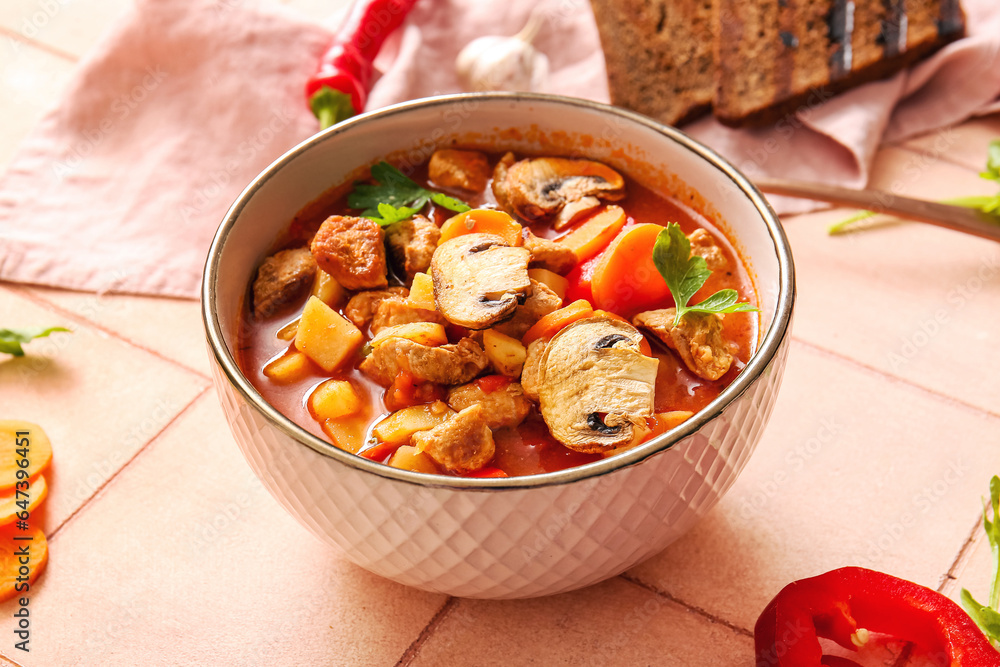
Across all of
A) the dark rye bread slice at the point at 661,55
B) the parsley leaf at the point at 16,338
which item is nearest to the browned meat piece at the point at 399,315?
the parsley leaf at the point at 16,338

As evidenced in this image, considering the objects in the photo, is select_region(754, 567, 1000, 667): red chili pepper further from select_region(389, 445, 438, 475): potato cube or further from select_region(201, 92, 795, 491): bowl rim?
select_region(389, 445, 438, 475): potato cube

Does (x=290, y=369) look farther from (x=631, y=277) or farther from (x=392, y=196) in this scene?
(x=631, y=277)

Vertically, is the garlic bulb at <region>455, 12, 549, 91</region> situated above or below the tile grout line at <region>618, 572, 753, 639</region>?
above

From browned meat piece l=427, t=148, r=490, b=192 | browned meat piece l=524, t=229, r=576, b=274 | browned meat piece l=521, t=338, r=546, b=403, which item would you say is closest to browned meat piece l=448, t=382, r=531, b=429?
browned meat piece l=521, t=338, r=546, b=403

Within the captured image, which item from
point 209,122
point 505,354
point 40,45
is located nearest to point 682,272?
point 505,354

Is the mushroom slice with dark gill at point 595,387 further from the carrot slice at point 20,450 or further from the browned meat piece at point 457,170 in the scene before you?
the carrot slice at point 20,450


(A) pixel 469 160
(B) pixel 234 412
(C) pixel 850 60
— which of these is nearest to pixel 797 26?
(C) pixel 850 60
